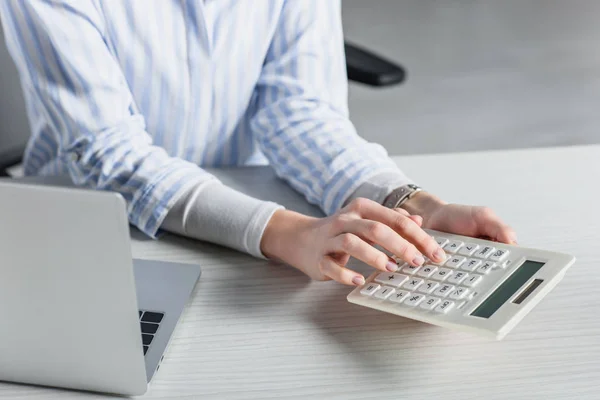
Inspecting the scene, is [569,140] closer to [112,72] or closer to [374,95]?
[374,95]

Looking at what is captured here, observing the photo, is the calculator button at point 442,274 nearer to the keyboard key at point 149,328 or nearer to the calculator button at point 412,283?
the calculator button at point 412,283

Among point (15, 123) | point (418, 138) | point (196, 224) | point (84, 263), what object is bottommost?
point (418, 138)

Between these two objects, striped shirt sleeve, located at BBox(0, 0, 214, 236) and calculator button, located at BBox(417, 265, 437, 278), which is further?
striped shirt sleeve, located at BBox(0, 0, 214, 236)

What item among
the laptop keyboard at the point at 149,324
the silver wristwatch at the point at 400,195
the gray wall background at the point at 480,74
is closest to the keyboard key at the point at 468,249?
the silver wristwatch at the point at 400,195

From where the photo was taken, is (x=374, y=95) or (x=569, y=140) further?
(x=374, y=95)

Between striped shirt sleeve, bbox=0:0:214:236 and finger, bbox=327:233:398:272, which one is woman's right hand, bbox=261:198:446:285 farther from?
striped shirt sleeve, bbox=0:0:214:236

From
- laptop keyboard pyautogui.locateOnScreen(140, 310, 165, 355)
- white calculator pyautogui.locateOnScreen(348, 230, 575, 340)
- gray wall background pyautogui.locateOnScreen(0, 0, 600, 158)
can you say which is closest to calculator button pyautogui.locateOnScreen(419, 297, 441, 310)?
white calculator pyautogui.locateOnScreen(348, 230, 575, 340)

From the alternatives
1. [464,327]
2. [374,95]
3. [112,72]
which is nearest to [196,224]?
[112,72]

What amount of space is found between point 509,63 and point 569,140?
51 centimetres

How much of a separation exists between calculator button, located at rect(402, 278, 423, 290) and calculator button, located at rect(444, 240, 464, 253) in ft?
0.18

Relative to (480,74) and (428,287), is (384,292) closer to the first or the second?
(428,287)

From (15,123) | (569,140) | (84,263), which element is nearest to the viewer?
(84,263)

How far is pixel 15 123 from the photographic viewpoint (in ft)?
4.33

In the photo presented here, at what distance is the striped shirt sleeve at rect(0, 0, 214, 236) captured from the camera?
35.2 inches
